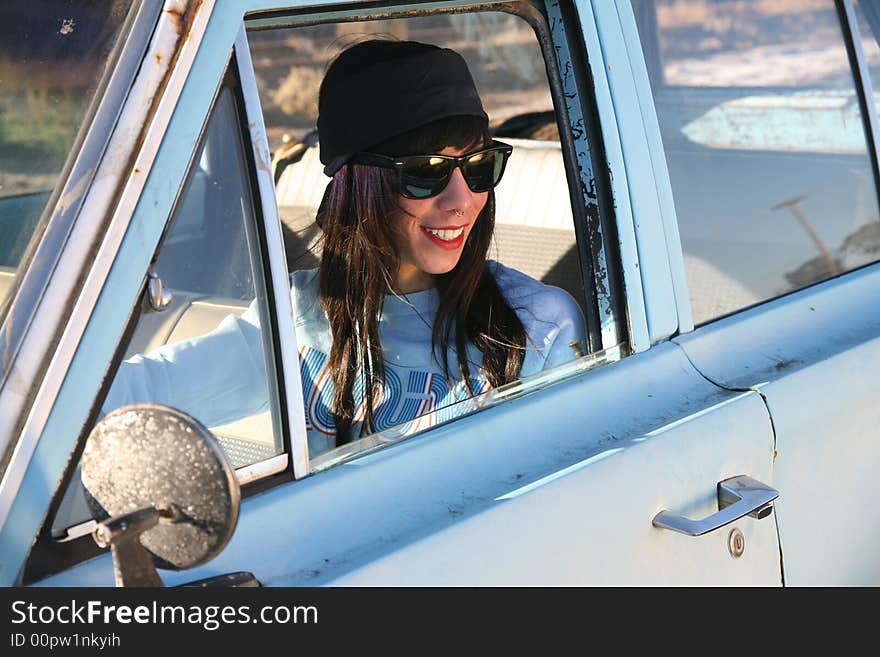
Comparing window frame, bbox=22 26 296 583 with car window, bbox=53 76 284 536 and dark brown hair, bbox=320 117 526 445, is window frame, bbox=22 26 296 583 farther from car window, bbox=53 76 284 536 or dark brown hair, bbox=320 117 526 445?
dark brown hair, bbox=320 117 526 445

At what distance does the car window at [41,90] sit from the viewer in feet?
4.24

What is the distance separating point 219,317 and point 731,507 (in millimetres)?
841

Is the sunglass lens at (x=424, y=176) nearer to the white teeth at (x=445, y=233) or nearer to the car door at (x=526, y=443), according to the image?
the white teeth at (x=445, y=233)

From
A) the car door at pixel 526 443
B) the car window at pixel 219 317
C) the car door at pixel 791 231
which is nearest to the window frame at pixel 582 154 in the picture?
the car door at pixel 526 443

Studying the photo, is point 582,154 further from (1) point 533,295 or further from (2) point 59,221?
(2) point 59,221

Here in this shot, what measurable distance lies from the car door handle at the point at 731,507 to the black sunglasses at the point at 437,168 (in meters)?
0.73

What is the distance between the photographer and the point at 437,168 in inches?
81.0

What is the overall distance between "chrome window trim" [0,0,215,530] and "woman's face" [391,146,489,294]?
822 millimetres

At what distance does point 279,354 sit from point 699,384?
803 millimetres

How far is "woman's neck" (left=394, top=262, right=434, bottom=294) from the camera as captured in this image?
219 cm

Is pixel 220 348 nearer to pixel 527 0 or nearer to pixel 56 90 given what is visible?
pixel 56 90

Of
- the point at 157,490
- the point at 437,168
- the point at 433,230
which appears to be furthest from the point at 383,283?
the point at 157,490
